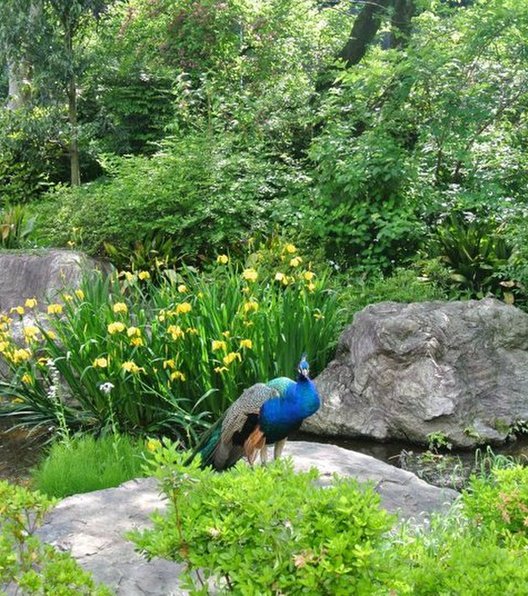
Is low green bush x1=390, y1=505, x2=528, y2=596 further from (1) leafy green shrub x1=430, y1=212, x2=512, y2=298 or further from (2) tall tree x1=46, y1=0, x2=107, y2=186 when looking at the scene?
(2) tall tree x1=46, y1=0, x2=107, y2=186

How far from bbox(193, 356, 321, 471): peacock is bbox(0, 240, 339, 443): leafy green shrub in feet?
4.06

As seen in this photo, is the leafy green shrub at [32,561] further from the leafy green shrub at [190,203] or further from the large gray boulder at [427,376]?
the leafy green shrub at [190,203]

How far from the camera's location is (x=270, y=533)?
7.01 ft

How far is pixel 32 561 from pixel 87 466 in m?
2.28

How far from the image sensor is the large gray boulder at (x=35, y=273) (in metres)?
7.38

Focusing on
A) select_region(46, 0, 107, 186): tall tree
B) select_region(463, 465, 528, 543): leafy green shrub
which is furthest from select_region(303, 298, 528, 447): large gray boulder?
select_region(46, 0, 107, 186): tall tree

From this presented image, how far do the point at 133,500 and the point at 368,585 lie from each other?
6.46ft

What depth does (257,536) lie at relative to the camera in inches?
85.4

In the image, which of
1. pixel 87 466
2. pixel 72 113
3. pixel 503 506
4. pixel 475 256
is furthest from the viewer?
pixel 72 113

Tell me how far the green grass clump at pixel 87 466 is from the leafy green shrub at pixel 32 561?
187 cm

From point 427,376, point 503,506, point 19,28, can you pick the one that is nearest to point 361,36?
point 19,28

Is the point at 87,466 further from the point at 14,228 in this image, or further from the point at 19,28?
the point at 19,28

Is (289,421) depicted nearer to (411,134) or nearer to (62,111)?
(411,134)

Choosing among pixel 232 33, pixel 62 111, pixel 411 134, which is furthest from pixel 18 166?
pixel 411 134
